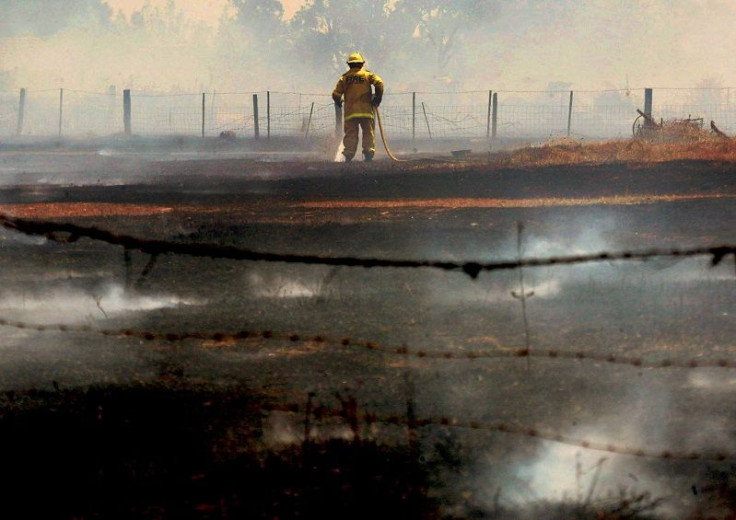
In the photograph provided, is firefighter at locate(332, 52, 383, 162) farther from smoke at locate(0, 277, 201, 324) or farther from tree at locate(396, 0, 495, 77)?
tree at locate(396, 0, 495, 77)

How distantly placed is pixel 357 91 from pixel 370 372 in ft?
47.4

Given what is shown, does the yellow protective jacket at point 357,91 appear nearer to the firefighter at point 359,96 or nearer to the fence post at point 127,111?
the firefighter at point 359,96

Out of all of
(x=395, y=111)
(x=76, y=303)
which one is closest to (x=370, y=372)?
(x=76, y=303)

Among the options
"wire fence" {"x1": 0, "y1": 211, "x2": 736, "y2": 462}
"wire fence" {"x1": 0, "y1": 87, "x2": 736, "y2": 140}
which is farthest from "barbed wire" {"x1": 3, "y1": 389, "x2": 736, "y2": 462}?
"wire fence" {"x1": 0, "y1": 87, "x2": 736, "y2": 140}

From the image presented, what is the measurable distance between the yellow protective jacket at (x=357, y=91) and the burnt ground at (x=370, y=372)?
772 centimetres

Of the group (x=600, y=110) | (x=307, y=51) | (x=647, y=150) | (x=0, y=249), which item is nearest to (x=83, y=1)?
(x=307, y=51)

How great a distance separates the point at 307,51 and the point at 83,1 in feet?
60.2

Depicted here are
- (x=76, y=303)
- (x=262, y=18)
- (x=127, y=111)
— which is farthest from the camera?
(x=262, y=18)

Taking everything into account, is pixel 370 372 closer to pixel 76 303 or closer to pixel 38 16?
pixel 76 303

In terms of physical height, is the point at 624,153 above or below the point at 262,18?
below

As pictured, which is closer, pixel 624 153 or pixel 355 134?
pixel 624 153

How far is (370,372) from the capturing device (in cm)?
590

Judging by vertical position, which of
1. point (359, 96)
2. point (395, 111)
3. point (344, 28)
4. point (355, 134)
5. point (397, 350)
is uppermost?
point (344, 28)

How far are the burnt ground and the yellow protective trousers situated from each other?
8039 millimetres
